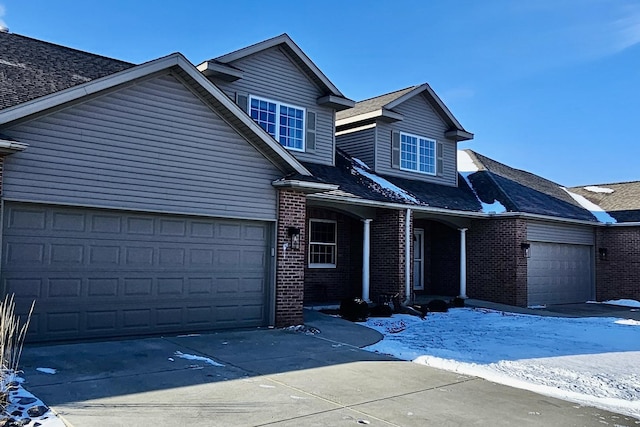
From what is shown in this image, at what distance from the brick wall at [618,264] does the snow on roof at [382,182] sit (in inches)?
390

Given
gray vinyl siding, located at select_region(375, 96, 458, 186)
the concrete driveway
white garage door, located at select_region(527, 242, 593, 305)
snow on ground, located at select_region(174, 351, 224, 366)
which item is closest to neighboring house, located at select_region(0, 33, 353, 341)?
the concrete driveway

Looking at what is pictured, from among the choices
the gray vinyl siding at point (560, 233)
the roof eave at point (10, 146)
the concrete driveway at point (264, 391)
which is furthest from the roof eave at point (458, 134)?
the roof eave at point (10, 146)

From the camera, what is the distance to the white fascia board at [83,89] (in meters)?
8.20

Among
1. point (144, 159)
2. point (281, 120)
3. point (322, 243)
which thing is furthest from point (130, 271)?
point (322, 243)

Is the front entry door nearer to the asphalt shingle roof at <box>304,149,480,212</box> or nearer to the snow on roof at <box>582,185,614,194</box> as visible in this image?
the asphalt shingle roof at <box>304,149,480,212</box>

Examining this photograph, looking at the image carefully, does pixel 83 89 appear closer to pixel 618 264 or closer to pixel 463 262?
pixel 463 262

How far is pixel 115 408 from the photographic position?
19.1ft

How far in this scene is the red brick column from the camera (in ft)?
37.4

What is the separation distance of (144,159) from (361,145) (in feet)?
31.6

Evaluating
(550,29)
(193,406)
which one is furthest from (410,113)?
(193,406)

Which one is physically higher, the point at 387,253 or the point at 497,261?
the point at 387,253

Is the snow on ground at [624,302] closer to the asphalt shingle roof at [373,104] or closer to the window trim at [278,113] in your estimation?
the asphalt shingle roof at [373,104]

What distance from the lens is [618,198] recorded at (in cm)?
2369

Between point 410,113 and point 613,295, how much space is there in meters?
10.9
